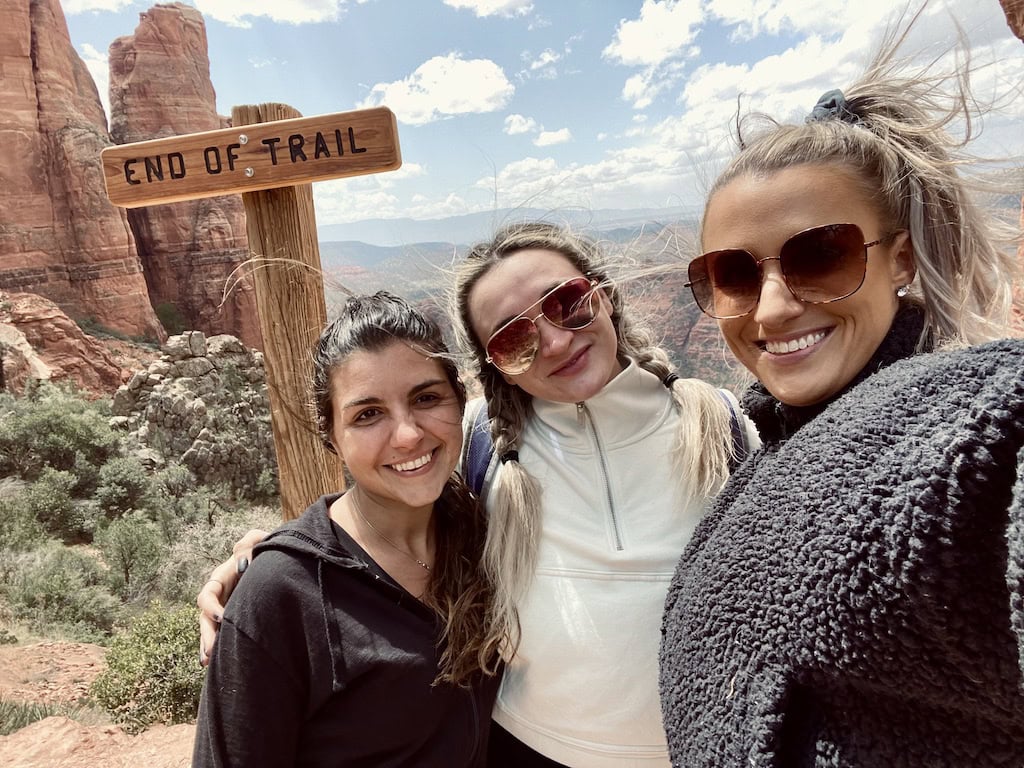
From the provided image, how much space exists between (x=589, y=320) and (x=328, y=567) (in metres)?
0.84

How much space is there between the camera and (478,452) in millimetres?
1687

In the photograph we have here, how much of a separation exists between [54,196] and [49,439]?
15.5 m

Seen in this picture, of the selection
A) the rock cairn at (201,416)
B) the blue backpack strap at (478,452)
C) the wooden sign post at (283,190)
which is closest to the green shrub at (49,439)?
the rock cairn at (201,416)

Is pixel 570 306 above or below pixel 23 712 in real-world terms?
above

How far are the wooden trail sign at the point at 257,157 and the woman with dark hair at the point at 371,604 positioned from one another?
44 centimetres

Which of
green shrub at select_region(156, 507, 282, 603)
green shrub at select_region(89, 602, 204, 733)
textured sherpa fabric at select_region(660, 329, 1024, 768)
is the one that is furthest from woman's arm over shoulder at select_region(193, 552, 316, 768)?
green shrub at select_region(156, 507, 282, 603)

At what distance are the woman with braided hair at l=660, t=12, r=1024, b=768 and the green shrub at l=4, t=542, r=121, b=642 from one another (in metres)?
9.51

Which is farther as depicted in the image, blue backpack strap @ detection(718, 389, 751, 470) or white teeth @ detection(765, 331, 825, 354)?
blue backpack strap @ detection(718, 389, 751, 470)

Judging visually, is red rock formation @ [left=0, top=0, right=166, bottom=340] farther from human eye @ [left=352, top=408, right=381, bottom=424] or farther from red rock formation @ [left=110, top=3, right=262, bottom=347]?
human eye @ [left=352, top=408, right=381, bottom=424]

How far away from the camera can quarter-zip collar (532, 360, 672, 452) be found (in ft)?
4.99

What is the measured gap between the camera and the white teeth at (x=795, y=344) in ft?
2.96

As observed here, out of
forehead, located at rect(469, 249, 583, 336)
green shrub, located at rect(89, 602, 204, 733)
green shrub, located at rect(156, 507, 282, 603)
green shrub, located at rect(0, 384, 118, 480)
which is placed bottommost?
green shrub, located at rect(156, 507, 282, 603)

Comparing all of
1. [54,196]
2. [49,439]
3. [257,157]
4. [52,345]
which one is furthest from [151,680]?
[54,196]

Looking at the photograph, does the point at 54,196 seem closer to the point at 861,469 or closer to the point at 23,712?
the point at 23,712
